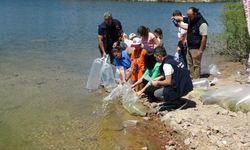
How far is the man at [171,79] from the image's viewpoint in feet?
23.8

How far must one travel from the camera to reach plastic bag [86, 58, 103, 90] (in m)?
9.78

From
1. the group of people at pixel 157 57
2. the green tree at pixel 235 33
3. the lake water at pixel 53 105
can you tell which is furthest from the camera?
the green tree at pixel 235 33

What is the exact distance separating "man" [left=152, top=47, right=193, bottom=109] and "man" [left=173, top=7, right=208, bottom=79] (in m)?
1.74

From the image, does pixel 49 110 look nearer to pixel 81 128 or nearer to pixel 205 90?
pixel 81 128

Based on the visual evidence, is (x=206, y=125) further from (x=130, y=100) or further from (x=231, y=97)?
(x=130, y=100)

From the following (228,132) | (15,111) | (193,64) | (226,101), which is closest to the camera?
(228,132)

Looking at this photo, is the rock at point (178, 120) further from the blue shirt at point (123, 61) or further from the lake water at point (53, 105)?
the blue shirt at point (123, 61)

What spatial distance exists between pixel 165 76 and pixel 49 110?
7.69ft

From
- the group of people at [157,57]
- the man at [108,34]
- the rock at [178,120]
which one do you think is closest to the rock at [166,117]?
the rock at [178,120]

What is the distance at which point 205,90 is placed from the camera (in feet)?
27.8

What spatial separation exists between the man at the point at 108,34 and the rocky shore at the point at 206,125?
2288 mm

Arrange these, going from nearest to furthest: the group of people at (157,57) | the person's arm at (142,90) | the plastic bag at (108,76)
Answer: the group of people at (157,57)
the person's arm at (142,90)
the plastic bag at (108,76)

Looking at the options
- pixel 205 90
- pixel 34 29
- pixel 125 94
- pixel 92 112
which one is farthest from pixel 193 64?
pixel 34 29

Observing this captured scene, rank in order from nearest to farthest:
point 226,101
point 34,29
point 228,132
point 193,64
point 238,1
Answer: point 228,132, point 226,101, point 193,64, point 238,1, point 34,29
